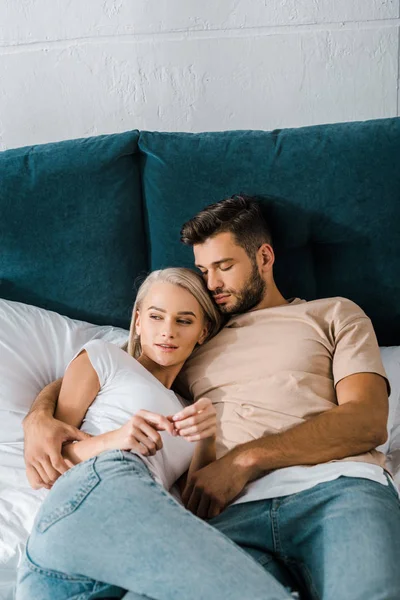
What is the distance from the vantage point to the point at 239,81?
239 cm

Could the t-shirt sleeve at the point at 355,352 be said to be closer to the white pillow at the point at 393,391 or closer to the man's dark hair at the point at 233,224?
the white pillow at the point at 393,391

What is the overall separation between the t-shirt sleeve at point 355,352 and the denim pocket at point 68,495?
61 cm

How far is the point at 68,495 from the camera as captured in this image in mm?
1424

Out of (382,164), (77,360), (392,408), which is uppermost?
(382,164)

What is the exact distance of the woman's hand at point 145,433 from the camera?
5.04 feet

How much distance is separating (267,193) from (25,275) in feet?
2.21

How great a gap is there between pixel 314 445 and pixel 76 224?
89cm

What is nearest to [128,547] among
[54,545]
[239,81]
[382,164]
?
[54,545]

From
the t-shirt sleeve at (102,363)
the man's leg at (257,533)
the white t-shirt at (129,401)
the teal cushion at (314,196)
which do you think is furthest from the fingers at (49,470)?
the teal cushion at (314,196)

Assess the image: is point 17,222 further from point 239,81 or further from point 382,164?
point 382,164

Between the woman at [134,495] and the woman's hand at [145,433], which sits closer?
the woman at [134,495]

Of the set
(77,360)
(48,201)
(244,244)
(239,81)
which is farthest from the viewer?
(239,81)

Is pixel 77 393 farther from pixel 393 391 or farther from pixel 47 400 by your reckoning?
pixel 393 391

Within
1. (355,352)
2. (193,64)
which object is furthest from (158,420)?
(193,64)
